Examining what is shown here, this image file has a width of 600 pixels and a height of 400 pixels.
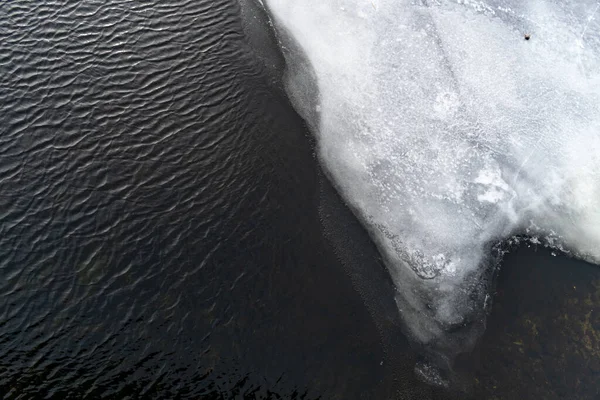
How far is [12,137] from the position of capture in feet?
35.8

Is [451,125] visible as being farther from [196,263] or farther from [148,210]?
[148,210]

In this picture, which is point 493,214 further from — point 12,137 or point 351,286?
point 12,137

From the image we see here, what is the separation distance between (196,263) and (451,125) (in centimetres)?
657

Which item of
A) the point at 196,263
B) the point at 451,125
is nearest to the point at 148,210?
the point at 196,263

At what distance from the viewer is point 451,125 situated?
37.7 feet

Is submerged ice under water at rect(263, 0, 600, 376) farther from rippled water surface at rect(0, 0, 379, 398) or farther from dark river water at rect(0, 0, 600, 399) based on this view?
rippled water surface at rect(0, 0, 379, 398)

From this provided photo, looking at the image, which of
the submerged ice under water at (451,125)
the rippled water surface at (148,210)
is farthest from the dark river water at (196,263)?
the submerged ice under water at (451,125)

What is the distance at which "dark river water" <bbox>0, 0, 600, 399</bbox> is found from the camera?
8.62 m

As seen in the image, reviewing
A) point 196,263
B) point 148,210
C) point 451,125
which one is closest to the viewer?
point 196,263

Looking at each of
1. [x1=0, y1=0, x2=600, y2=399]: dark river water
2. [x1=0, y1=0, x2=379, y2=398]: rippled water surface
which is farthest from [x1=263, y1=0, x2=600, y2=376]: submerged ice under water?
[x1=0, y1=0, x2=379, y2=398]: rippled water surface

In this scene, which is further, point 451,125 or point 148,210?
point 451,125

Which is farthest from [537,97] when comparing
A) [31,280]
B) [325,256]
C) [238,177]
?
[31,280]

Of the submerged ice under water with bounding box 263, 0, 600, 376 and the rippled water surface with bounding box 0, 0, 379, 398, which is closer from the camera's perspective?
the rippled water surface with bounding box 0, 0, 379, 398

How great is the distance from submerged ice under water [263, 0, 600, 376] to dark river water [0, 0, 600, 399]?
0.57m
